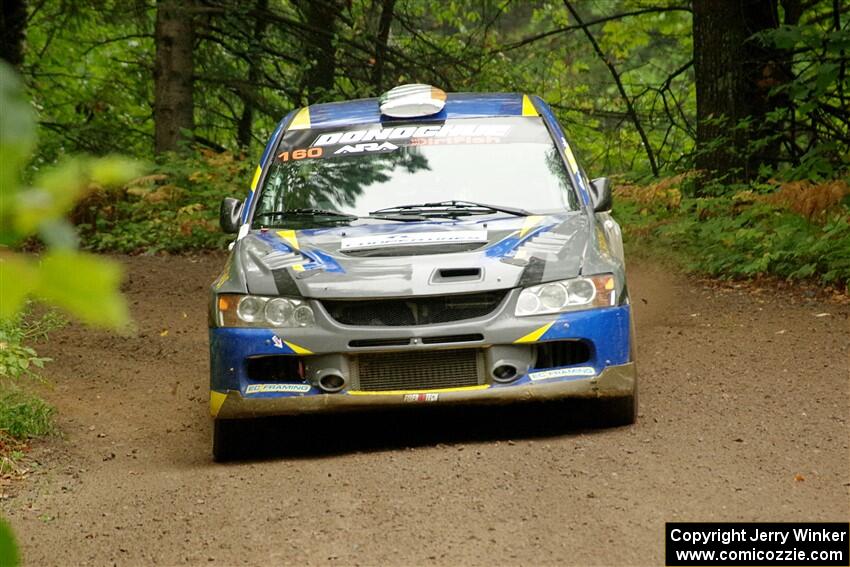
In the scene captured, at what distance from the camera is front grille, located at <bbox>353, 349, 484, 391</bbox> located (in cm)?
604

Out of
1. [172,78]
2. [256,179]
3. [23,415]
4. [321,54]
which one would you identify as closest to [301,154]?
[256,179]

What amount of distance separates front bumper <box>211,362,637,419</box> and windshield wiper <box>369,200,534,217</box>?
3.85 ft

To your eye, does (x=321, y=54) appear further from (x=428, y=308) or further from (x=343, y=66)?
(x=428, y=308)

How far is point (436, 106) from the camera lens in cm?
774

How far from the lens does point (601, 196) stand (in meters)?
7.13

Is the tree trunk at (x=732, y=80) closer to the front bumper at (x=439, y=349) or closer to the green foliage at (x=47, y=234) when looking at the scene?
the front bumper at (x=439, y=349)

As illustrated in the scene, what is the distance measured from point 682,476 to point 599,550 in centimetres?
115

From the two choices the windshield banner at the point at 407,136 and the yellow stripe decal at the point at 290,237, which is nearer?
the yellow stripe decal at the point at 290,237

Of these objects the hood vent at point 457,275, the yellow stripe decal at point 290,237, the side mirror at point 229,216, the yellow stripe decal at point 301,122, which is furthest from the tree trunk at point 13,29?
the hood vent at point 457,275

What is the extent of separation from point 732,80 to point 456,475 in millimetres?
10894

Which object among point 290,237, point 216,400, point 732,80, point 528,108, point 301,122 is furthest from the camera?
point 732,80

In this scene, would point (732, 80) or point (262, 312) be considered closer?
point (262, 312)

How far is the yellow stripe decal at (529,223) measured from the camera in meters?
6.46

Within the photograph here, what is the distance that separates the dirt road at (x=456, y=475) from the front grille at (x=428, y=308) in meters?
0.65
